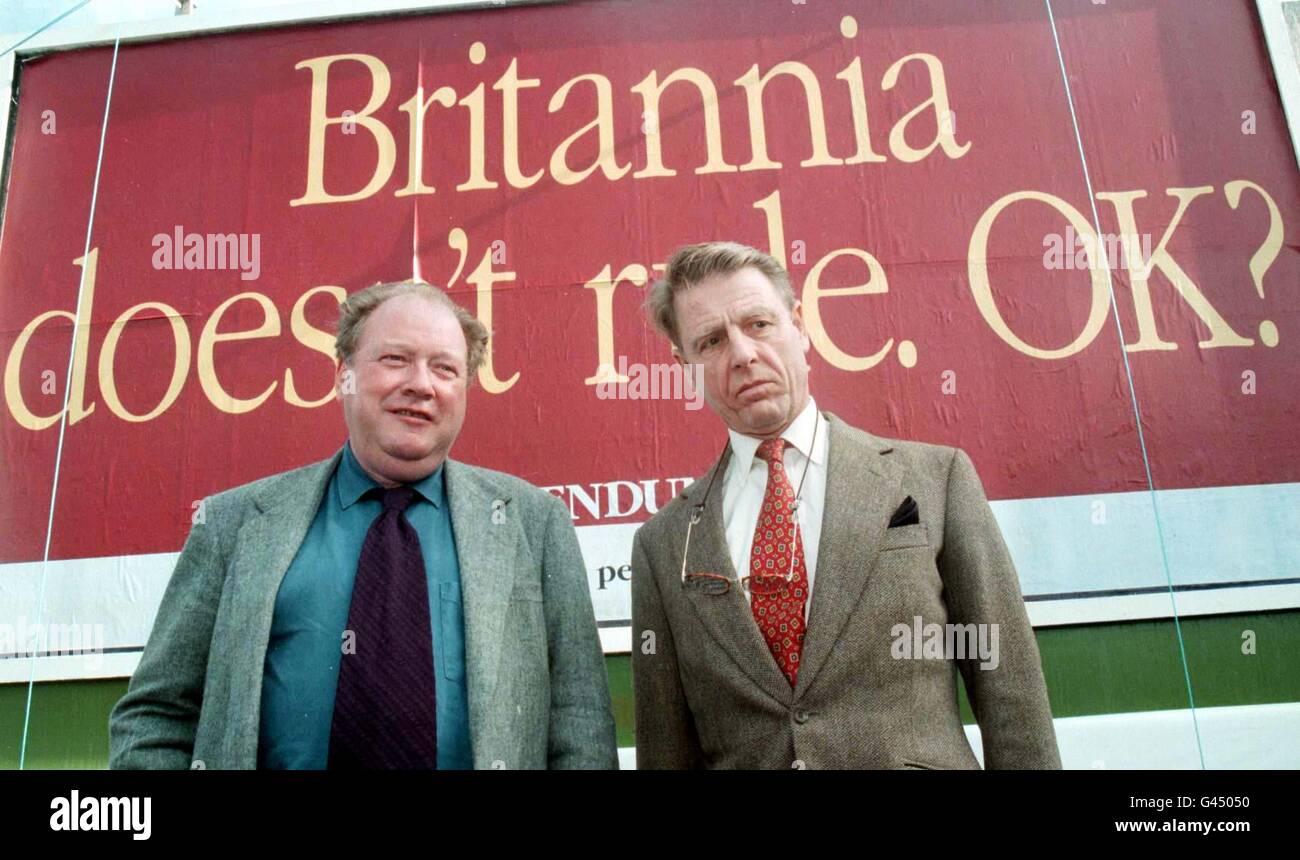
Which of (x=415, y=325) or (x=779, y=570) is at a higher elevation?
(x=415, y=325)

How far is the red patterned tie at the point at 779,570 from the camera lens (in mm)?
1306

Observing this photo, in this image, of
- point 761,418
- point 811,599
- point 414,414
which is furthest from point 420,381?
point 811,599

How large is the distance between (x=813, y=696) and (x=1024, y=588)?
0.73 metres

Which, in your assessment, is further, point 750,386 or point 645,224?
point 645,224

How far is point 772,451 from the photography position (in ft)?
4.79

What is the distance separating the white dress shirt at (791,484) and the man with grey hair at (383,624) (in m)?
0.27

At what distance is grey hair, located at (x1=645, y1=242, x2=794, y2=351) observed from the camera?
1533mm

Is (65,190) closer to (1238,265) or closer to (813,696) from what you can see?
(813,696)

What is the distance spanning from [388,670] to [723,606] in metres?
0.50

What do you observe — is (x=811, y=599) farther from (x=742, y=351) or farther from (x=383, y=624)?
(x=383, y=624)

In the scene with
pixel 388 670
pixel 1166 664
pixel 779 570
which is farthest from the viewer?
pixel 1166 664

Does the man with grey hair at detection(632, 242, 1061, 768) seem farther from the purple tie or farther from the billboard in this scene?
the billboard

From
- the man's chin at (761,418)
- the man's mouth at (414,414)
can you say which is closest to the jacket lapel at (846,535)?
the man's chin at (761,418)

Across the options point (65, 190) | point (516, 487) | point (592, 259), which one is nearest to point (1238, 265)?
point (592, 259)
